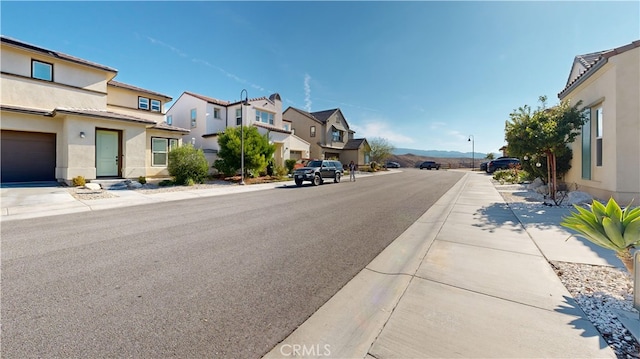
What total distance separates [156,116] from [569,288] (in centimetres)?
2410

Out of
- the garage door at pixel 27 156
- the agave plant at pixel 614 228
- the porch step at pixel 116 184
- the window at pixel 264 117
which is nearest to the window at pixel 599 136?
the agave plant at pixel 614 228

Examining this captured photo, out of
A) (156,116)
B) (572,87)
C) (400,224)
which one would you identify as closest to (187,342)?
(400,224)

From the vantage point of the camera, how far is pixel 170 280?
11.7ft

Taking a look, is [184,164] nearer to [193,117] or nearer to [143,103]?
[143,103]

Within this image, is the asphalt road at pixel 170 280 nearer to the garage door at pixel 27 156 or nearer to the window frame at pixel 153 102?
the garage door at pixel 27 156

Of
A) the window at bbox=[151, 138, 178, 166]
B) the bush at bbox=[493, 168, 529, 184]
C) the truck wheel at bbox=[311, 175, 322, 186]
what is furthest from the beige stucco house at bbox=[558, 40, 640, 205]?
the window at bbox=[151, 138, 178, 166]

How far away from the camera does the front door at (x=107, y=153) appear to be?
A: 14.9 meters

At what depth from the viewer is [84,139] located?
13609mm

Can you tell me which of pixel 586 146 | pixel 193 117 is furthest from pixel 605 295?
pixel 193 117

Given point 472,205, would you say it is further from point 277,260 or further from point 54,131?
point 54,131

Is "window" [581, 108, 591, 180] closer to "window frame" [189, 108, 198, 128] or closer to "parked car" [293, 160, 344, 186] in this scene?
Answer: "parked car" [293, 160, 344, 186]

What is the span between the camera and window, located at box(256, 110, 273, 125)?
26.5 metres

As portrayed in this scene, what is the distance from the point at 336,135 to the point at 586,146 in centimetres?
3176

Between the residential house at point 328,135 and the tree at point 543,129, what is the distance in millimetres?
27766
